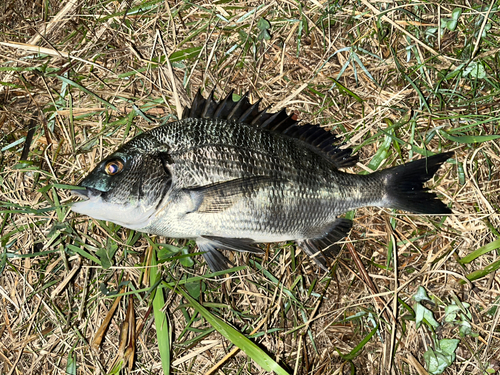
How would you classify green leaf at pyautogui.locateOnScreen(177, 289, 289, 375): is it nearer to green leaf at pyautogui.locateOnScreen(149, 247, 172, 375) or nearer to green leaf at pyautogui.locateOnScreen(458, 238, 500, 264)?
green leaf at pyautogui.locateOnScreen(149, 247, 172, 375)

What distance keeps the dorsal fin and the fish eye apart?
0.61m

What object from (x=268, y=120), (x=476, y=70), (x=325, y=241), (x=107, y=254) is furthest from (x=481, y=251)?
(x=107, y=254)

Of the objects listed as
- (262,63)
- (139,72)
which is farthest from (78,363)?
(262,63)

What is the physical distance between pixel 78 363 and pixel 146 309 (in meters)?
0.72

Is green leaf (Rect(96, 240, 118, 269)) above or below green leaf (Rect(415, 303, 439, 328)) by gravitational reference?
above

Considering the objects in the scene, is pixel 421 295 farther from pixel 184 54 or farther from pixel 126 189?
pixel 184 54

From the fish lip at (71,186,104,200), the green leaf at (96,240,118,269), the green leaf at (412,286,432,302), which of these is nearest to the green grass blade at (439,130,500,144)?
the green leaf at (412,286,432,302)

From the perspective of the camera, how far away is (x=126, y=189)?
2541mm

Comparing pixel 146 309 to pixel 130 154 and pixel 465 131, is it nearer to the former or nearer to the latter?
pixel 130 154

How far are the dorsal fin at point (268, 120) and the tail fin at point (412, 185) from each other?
342mm

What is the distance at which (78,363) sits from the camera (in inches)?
120

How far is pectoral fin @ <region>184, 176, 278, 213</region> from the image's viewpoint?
2.57 metres

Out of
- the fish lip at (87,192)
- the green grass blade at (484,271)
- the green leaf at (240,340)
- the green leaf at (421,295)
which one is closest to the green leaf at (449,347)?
the green leaf at (421,295)

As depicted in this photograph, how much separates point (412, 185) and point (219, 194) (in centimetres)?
151
